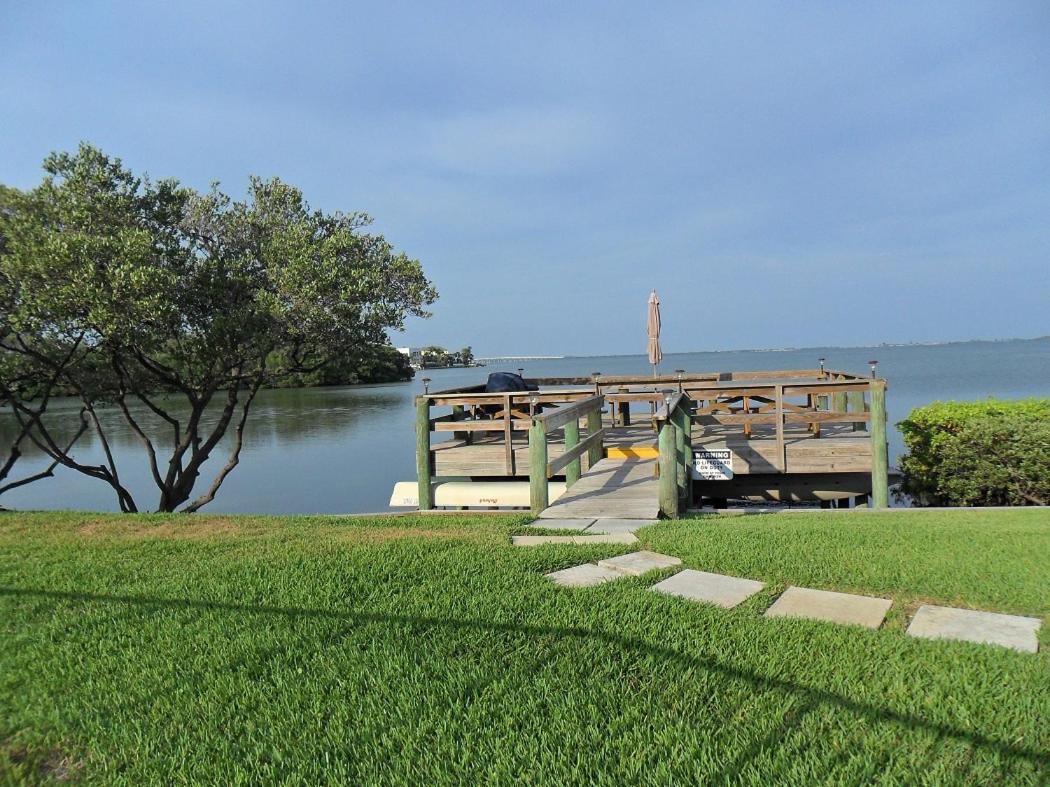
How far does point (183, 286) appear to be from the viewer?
11203 mm

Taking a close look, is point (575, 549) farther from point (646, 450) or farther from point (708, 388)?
point (708, 388)

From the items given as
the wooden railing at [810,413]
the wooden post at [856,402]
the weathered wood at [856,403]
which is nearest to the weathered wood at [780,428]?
the wooden railing at [810,413]

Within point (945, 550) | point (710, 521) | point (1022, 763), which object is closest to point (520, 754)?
point (1022, 763)

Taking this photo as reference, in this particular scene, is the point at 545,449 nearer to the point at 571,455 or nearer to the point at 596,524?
the point at 571,455

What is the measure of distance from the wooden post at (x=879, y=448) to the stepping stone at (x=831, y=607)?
512 centimetres

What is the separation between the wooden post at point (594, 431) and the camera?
919cm

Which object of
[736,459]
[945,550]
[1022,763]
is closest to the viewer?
[1022,763]

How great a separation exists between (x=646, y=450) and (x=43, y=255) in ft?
29.2

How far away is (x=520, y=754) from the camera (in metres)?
2.30

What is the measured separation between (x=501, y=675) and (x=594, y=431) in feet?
21.3

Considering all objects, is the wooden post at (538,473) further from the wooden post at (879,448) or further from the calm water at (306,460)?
the calm water at (306,460)

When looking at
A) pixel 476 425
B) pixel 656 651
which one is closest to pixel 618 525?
pixel 656 651

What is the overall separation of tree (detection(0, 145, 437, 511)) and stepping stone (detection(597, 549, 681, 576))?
785 centimetres

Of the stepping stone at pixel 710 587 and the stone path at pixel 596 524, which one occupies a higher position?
the stepping stone at pixel 710 587
